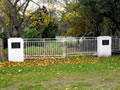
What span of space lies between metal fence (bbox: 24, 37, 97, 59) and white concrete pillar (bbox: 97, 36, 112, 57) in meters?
0.48

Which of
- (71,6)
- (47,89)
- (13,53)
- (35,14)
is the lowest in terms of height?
(47,89)

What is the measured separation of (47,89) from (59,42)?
A: 7.76 m

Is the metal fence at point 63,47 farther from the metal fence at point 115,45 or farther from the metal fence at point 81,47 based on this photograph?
the metal fence at point 115,45

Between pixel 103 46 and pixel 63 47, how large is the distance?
115 inches

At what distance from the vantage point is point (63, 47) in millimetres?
12789

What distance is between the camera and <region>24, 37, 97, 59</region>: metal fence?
12.8m

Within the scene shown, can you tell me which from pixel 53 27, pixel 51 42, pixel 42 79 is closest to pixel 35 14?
pixel 51 42

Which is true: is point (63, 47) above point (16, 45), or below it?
below

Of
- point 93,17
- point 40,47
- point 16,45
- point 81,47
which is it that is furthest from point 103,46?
point 16,45

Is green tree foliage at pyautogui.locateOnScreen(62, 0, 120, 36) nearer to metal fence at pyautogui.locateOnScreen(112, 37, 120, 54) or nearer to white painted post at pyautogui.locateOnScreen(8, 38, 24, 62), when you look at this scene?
metal fence at pyautogui.locateOnScreen(112, 37, 120, 54)

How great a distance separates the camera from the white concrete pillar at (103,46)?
12.9 metres

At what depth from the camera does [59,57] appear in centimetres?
1273

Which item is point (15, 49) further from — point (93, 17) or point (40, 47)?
point (93, 17)

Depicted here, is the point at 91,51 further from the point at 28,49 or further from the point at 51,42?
the point at 28,49
